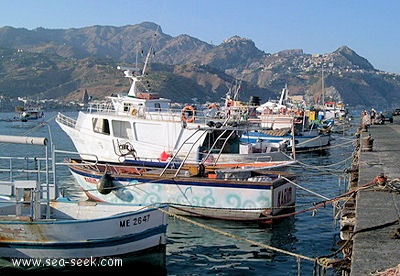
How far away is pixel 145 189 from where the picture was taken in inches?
651

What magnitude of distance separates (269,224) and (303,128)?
85.9 feet

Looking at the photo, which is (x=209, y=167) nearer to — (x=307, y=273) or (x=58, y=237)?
(x=307, y=273)

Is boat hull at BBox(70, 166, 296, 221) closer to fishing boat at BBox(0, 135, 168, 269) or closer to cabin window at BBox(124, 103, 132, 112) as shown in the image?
fishing boat at BBox(0, 135, 168, 269)

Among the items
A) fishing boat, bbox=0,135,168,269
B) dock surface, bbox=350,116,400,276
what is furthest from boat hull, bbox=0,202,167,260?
dock surface, bbox=350,116,400,276

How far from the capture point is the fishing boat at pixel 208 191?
1570cm

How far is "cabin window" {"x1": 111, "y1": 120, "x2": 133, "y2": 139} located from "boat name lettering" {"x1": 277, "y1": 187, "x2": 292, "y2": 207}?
9893 millimetres

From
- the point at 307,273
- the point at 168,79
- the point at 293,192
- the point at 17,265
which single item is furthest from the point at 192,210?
the point at 168,79

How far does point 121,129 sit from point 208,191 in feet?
32.4

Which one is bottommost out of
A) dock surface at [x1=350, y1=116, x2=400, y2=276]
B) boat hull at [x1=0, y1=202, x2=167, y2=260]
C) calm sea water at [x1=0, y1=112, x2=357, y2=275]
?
calm sea water at [x1=0, y1=112, x2=357, y2=275]

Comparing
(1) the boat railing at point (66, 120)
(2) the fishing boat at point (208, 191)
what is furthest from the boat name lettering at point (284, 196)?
(1) the boat railing at point (66, 120)

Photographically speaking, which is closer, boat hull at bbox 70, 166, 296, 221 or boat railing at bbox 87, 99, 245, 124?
boat hull at bbox 70, 166, 296, 221

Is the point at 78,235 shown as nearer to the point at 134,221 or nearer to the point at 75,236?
the point at 75,236

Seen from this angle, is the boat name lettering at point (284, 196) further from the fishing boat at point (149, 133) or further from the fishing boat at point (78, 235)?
the fishing boat at point (78, 235)

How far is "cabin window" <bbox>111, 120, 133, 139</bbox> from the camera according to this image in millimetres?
24703
